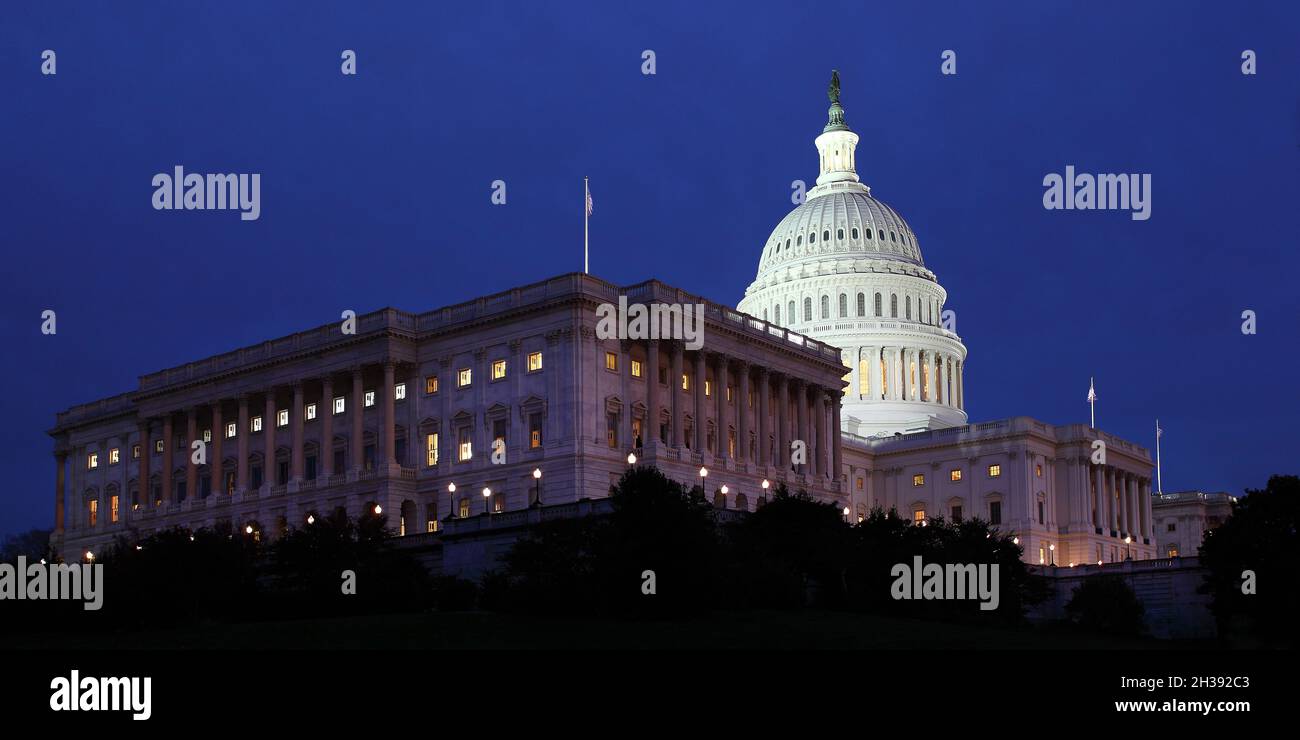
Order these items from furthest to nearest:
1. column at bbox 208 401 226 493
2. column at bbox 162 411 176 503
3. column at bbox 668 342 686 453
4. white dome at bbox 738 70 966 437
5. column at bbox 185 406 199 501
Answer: white dome at bbox 738 70 966 437, column at bbox 162 411 176 503, column at bbox 185 406 199 501, column at bbox 208 401 226 493, column at bbox 668 342 686 453

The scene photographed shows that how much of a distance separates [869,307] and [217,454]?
252 feet

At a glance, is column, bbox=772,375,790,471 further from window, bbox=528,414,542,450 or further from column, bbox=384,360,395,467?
column, bbox=384,360,395,467

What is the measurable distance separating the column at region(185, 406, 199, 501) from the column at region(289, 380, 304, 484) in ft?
36.0

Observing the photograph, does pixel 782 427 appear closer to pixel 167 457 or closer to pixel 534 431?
pixel 534 431

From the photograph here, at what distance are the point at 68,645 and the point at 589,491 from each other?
135 feet

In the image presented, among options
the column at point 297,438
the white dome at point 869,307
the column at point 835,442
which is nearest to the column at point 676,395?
the column at point 835,442

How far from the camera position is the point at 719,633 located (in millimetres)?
65062

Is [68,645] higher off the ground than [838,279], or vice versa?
[838,279]

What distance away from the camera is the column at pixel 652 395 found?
109812 mm

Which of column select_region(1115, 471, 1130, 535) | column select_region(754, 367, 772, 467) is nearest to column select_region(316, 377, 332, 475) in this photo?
column select_region(754, 367, 772, 467)

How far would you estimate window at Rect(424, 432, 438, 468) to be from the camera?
373 ft
